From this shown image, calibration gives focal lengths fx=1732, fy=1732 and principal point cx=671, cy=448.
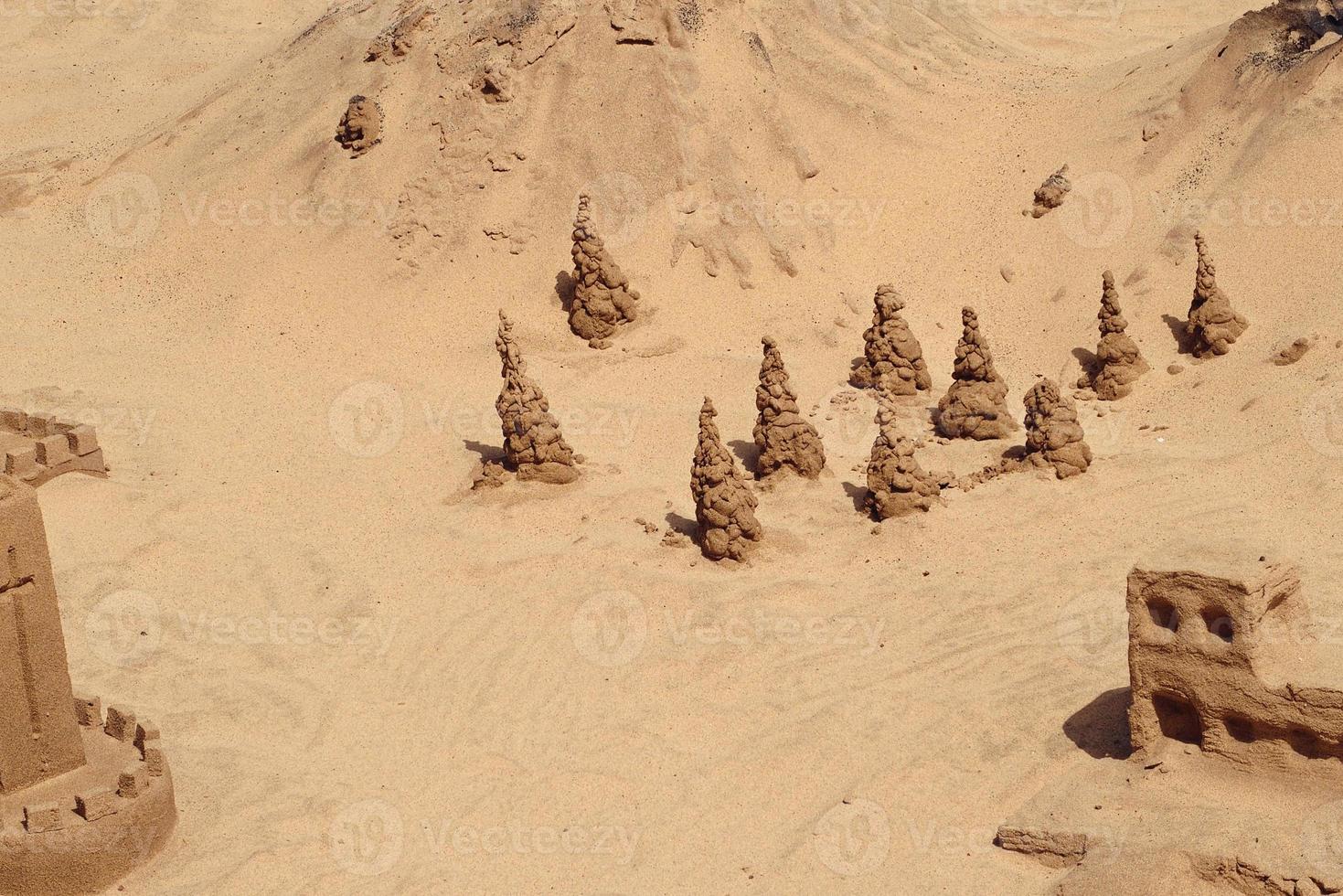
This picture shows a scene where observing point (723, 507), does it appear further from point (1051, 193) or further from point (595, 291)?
point (1051, 193)

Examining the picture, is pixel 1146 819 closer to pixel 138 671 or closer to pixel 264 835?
pixel 264 835

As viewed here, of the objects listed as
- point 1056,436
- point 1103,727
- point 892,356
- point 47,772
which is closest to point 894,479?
point 1056,436

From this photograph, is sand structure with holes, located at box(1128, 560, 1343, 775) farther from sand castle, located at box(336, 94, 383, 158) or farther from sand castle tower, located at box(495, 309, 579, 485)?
sand castle, located at box(336, 94, 383, 158)

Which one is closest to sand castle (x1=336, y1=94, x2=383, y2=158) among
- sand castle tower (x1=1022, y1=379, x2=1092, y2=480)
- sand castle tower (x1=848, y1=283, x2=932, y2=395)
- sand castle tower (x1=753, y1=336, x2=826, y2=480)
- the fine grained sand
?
the fine grained sand

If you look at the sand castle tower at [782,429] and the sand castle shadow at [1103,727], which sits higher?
the sand castle tower at [782,429]

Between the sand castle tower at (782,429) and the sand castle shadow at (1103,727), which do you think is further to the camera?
the sand castle tower at (782,429)

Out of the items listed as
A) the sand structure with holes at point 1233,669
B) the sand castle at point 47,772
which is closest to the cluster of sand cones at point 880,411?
the sand structure with holes at point 1233,669

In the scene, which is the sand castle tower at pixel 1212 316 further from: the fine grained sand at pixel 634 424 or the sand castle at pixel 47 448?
the sand castle at pixel 47 448
